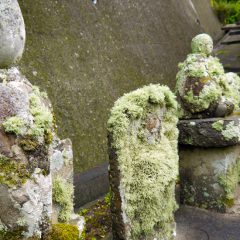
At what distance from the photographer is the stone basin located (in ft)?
9.89

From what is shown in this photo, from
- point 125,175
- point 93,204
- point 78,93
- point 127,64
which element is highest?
point 127,64

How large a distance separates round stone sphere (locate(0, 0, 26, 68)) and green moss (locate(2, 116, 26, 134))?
10.2 inches

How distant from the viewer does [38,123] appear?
4.84ft

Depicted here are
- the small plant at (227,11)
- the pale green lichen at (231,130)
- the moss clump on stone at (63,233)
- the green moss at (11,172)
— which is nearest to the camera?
the green moss at (11,172)

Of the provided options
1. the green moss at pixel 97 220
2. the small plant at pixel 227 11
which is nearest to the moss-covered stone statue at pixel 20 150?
the green moss at pixel 97 220

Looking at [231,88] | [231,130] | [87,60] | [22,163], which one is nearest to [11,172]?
[22,163]

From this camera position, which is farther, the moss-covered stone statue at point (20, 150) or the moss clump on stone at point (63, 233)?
the moss clump on stone at point (63, 233)

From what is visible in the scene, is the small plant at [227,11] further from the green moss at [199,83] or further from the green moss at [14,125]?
the green moss at [14,125]

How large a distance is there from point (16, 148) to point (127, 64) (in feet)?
11.8

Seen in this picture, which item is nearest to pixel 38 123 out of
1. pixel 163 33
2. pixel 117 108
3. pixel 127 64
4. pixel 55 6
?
pixel 117 108

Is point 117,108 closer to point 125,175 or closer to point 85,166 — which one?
point 125,175

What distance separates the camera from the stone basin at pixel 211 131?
3015 mm

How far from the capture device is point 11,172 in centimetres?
139

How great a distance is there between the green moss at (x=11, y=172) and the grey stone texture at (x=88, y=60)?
5.96 ft
